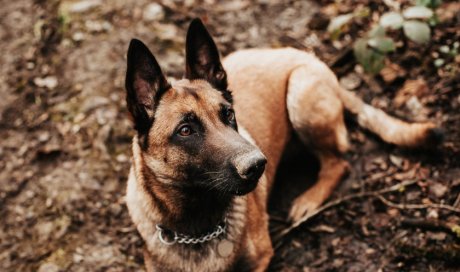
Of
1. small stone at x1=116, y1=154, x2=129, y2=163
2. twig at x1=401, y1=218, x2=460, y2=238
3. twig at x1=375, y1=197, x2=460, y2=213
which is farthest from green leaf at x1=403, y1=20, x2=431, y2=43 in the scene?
small stone at x1=116, y1=154, x2=129, y2=163

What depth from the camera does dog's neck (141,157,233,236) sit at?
3301 millimetres

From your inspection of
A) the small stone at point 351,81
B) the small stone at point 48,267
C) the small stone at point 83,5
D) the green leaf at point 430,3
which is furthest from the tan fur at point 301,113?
the small stone at point 83,5

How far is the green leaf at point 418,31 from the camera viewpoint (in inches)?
164

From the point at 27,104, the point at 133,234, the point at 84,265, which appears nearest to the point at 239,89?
the point at 133,234

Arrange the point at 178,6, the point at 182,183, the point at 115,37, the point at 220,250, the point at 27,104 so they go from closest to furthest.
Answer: the point at 182,183, the point at 220,250, the point at 27,104, the point at 115,37, the point at 178,6

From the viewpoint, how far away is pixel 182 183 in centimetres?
320

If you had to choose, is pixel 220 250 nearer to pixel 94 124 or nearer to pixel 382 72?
pixel 94 124

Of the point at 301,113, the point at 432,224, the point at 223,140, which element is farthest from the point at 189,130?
the point at 432,224

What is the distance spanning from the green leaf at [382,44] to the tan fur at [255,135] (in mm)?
510

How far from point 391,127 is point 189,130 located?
2.26 m

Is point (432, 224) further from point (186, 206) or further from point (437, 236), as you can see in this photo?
point (186, 206)

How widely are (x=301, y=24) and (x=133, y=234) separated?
336 cm

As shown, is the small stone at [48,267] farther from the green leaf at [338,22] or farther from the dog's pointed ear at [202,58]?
the green leaf at [338,22]

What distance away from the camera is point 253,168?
2814 millimetres
